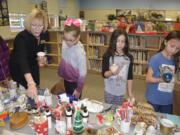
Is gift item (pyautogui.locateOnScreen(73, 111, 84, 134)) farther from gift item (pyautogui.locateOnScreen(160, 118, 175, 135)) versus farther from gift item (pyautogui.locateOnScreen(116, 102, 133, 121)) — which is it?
gift item (pyautogui.locateOnScreen(160, 118, 175, 135))

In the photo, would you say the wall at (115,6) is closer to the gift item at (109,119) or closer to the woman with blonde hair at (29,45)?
the woman with blonde hair at (29,45)

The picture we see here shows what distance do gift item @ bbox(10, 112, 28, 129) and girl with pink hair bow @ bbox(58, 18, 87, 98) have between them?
58 centimetres

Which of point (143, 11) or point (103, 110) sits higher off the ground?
point (143, 11)

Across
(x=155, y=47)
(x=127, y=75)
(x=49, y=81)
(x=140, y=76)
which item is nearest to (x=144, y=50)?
(x=155, y=47)

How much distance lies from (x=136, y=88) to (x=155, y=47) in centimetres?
102

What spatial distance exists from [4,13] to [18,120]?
4.50m

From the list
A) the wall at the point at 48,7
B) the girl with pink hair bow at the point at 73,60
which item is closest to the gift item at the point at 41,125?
the girl with pink hair bow at the point at 73,60

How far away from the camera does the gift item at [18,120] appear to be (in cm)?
138

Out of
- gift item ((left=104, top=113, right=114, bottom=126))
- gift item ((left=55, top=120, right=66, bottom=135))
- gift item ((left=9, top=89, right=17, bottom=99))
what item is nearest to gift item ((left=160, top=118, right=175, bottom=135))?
gift item ((left=104, top=113, right=114, bottom=126))

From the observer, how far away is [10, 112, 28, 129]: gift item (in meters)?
1.38

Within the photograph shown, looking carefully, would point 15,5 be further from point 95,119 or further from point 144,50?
point 95,119

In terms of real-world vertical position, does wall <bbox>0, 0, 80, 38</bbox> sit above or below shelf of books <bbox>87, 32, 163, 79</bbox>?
above

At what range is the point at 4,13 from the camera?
528 cm

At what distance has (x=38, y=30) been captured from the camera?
5.78 feet
